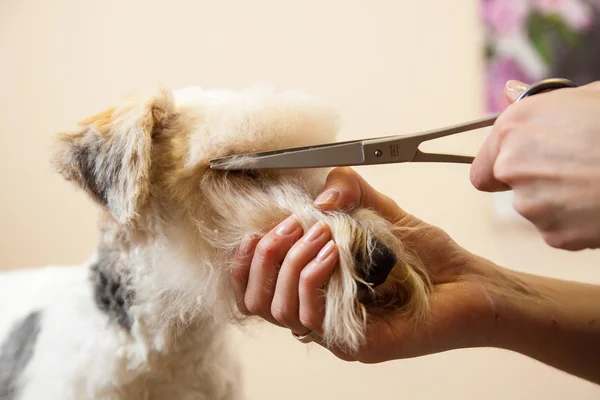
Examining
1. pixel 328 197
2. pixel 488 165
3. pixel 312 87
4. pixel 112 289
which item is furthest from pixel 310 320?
pixel 312 87

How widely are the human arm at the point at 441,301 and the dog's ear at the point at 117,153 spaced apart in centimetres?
16

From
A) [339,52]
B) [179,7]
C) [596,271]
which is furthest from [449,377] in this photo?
[179,7]

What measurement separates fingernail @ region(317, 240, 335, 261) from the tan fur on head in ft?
0.04

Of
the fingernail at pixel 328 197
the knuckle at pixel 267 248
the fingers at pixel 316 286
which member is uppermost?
the fingernail at pixel 328 197

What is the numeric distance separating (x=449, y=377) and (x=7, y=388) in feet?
3.19

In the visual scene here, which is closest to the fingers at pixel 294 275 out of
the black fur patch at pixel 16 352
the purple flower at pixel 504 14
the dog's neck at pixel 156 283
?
the dog's neck at pixel 156 283

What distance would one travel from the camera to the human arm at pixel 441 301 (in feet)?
2.01

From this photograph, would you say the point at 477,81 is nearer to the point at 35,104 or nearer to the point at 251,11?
the point at 251,11

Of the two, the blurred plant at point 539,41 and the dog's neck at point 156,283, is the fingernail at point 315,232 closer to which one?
the dog's neck at point 156,283

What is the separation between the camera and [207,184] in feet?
2.21

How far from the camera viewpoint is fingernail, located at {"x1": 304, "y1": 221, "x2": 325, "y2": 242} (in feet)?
1.97

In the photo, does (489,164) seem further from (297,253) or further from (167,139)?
(167,139)

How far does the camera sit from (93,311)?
0.82 meters

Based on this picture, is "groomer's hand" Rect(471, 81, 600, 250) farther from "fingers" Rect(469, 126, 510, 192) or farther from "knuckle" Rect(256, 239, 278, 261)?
"knuckle" Rect(256, 239, 278, 261)
